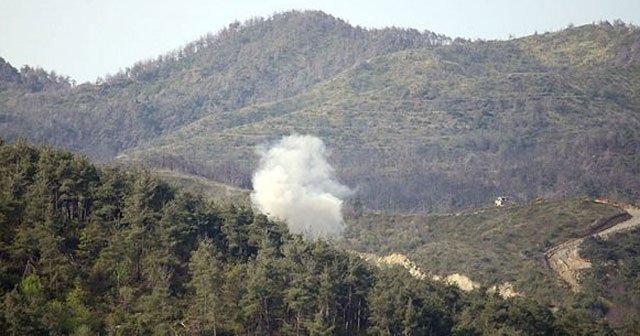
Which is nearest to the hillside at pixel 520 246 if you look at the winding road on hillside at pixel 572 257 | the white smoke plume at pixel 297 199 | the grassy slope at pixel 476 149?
the winding road on hillside at pixel 572 257

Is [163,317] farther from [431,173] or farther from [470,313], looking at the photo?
[431,173]

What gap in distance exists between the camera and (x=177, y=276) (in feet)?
149

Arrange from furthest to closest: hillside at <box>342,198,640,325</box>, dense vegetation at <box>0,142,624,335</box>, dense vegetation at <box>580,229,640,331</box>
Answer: hillside at <box>342,198,640,325</box>
dense vegetation at <box>580,229,640,331</box>
dense vegetation at <box>0,142,624,335</box>

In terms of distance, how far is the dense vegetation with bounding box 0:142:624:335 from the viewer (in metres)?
40.2

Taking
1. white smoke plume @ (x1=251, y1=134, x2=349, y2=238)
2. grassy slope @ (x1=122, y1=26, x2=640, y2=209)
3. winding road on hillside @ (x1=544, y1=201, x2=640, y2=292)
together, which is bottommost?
grassy slope @ (x1=122, y1=26, x2=640, y2=209)

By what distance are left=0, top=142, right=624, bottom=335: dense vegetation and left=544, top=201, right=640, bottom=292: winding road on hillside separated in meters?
29.5

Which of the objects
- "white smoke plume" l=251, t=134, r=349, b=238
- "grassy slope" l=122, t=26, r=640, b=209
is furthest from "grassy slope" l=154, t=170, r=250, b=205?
"grassy slope" l=122, t=26, r=640, b=209

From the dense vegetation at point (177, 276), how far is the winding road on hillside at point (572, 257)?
2948 cm

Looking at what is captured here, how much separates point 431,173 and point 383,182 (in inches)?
370

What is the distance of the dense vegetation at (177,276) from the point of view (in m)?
40.2

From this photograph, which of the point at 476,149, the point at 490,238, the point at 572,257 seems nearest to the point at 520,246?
the point at 490,238

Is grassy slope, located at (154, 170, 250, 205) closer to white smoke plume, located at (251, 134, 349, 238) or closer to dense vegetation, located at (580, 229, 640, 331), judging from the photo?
white smoke plume, located at (251, 134, 349, 238)

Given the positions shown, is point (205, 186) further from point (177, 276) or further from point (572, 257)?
point (177, 276)

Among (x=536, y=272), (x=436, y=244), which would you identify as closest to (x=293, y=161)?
(x=436, y=244)
